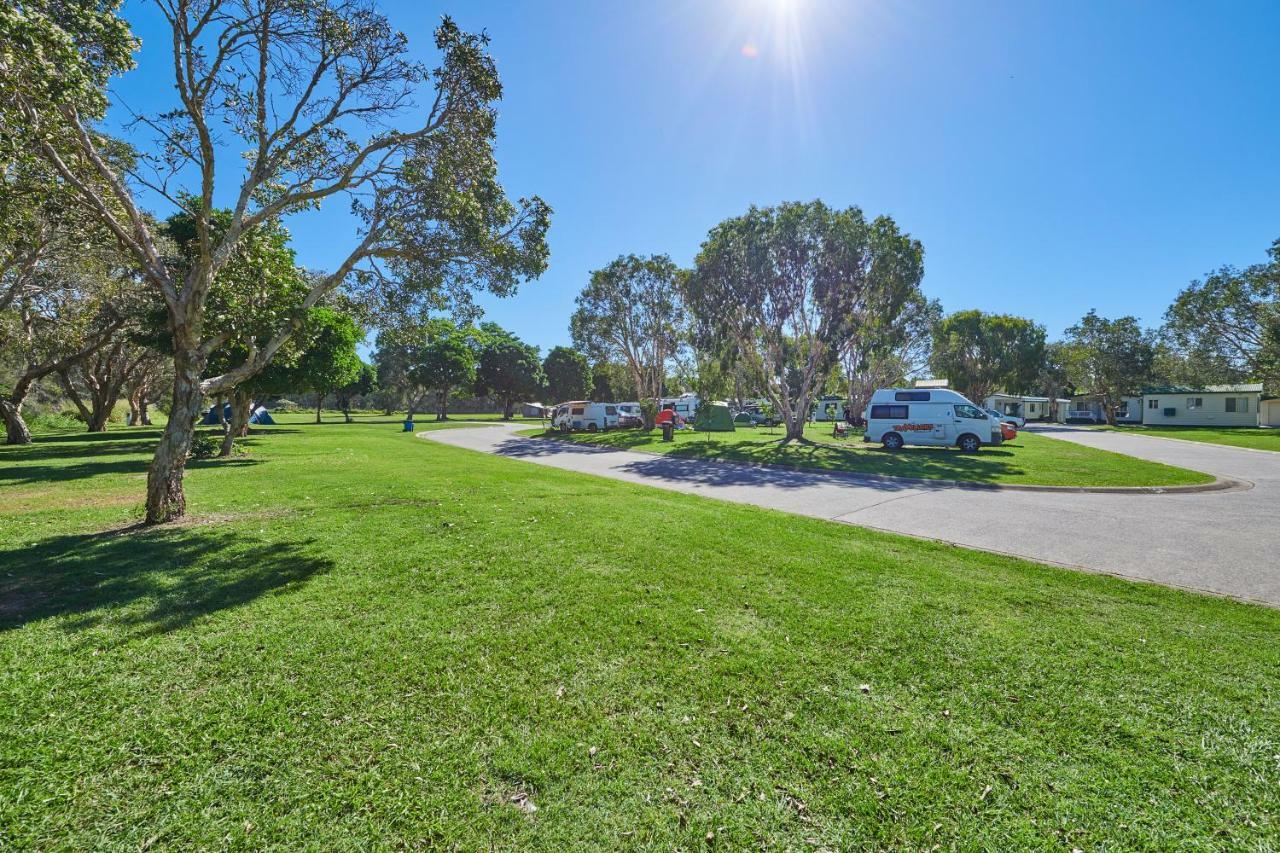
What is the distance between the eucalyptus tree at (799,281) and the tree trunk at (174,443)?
2121cm

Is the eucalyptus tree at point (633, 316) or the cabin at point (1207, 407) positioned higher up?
the eucalyptus tree at point (633, 316)

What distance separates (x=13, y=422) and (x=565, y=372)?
52.4 m

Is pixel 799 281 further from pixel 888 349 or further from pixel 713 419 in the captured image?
pixel 713 419

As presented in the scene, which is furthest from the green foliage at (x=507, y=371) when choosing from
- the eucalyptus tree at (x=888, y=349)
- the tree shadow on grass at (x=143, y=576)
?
the tree shadow on grass at (x=143, y=576)

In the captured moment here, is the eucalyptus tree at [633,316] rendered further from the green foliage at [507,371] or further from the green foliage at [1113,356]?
the green foliage at [1113,356]

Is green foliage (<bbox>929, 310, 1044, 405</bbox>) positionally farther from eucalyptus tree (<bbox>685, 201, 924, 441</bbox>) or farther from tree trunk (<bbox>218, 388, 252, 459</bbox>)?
tree trunk (<bbox>218, 388, 252, 459</bbox>)

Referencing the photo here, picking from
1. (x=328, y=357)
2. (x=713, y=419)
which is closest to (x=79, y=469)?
(x=328, y=357)

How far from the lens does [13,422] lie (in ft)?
64.2

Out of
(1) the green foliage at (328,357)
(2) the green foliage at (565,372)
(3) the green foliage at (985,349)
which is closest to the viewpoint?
(1) the green foliage at (328,357)

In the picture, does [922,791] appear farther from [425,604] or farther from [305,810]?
[425,604]

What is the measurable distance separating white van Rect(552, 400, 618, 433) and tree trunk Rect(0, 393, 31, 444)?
2496 centimetres

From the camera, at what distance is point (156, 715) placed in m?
2.91

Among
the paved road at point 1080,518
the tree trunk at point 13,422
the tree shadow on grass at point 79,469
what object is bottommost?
the paved road at point 1080,518

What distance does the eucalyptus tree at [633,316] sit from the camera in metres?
33.8
